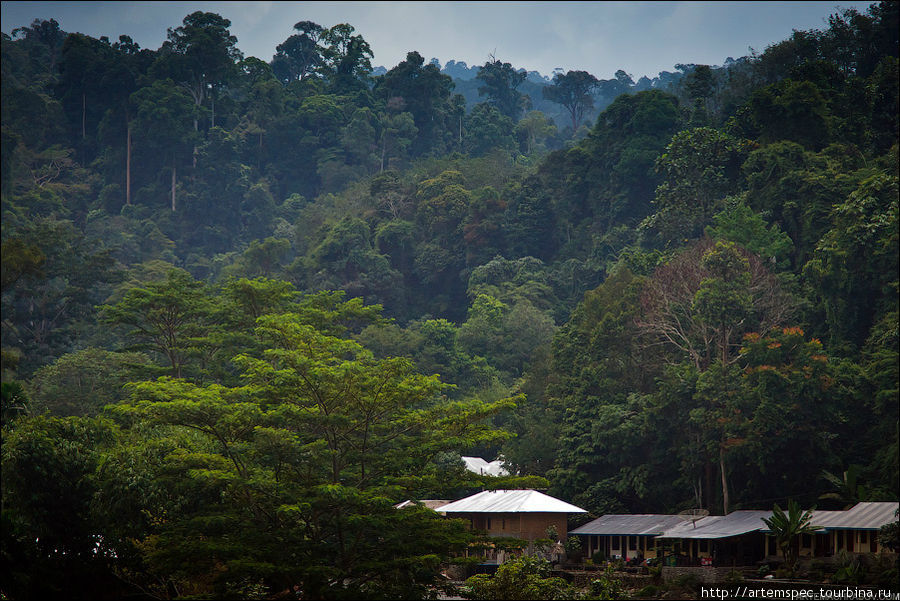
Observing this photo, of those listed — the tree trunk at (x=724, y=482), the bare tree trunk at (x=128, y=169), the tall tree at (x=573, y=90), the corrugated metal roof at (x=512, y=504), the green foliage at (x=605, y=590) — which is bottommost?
the green foliage at (x=605, y=590)

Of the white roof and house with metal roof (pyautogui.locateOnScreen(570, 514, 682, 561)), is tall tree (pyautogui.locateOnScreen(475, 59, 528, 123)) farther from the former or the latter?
house with metal roof (pyautogui.locateOnScreen(570, 514, 682, 561))

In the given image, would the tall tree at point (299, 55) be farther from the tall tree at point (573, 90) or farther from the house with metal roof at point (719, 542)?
the house with metal roof at point (719, 542)

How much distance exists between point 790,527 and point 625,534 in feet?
23.0

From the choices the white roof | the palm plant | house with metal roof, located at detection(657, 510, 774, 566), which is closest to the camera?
the palm plant

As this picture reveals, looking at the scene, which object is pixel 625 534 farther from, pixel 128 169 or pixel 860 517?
pixel 128 169

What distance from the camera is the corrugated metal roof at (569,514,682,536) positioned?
35.9m

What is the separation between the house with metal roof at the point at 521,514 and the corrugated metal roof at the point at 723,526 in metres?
4.50

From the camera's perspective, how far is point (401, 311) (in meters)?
73.9

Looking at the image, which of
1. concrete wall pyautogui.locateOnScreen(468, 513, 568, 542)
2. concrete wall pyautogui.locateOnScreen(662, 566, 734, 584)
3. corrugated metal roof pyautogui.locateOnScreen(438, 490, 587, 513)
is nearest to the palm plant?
concrete wall pyautogui.locateOnScreen(662, 566, 734, 584)

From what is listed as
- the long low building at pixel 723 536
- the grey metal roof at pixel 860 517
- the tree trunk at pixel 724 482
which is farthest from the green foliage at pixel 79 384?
the grey metal roof at pixel 860 517

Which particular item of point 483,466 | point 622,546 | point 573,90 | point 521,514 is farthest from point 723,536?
point 573,90

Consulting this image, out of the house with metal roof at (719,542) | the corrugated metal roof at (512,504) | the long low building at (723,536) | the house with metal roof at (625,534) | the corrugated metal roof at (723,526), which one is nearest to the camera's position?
the long low building at (723,536)

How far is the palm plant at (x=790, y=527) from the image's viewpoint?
3064 cm

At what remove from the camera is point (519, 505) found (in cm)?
3747
